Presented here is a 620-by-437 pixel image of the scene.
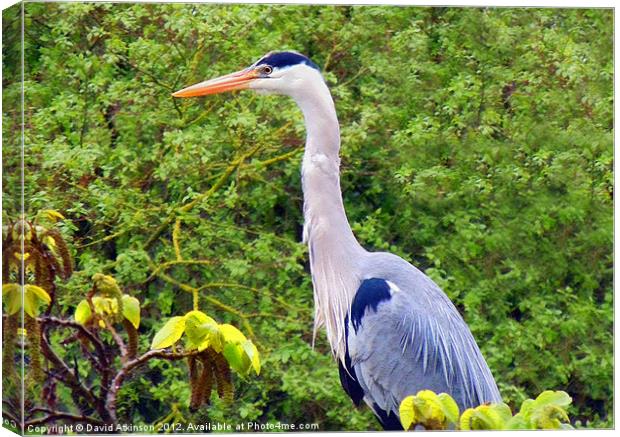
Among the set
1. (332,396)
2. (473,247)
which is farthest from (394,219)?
(332,396)

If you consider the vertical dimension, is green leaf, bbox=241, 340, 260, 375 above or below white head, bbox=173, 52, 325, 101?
below

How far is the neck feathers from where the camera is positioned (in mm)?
6102

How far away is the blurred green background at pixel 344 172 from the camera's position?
6.10m

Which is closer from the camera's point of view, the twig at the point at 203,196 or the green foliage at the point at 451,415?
the green foliage at the point at 451,415

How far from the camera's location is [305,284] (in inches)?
248

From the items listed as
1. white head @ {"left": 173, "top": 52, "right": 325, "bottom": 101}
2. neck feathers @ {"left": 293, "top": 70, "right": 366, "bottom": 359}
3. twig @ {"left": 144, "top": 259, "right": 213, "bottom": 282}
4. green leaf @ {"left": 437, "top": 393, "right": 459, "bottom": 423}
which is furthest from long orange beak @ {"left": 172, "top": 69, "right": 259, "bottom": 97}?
green leaf @ {"left": 437, "top": 393, "right": 459, "bottom": 423}

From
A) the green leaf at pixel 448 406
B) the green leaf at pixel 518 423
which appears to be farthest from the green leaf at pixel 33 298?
the green leaf at pixel 518 423

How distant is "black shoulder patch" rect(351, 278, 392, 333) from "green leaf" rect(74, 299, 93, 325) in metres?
1.09

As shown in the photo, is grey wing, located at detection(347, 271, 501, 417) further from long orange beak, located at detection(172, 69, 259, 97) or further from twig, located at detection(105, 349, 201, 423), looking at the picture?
long orange beak, located at detection(172, 69, 259, 97)

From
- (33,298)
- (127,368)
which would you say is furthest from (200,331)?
(33,298)

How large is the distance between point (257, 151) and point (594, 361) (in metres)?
1.75

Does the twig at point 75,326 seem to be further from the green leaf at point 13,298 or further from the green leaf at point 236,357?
the green leaf at point 236,357

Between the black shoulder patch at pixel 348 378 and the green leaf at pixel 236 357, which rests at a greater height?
the green leaf at pixel 236 357

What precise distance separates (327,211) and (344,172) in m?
0.31
